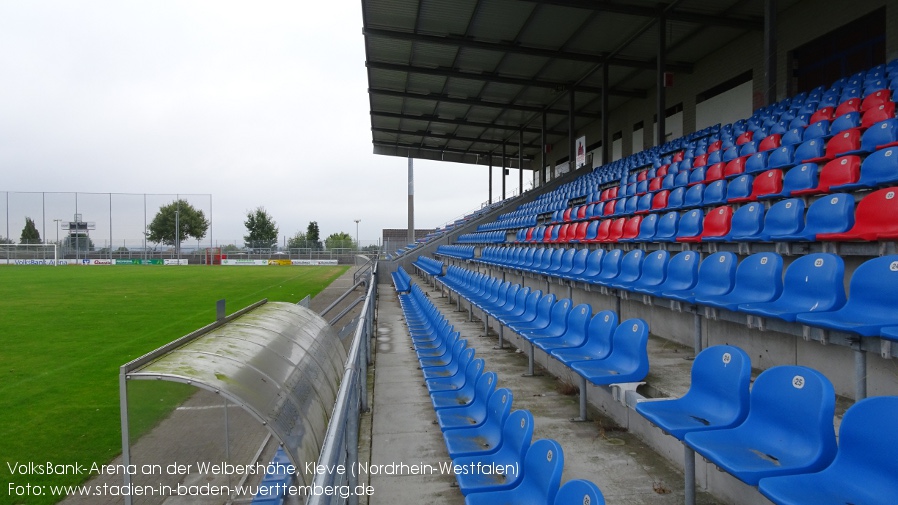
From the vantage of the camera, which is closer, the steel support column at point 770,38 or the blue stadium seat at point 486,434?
the blue stadium seat at point 486,434

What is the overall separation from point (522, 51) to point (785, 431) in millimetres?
16585

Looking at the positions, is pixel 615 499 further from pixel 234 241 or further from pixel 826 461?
pixel 234 241

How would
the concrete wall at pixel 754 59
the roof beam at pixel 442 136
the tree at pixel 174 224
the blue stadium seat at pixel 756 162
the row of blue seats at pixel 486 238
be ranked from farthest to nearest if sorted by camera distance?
the tree at pixel 174 224
the roof beam at pixel 442 136
the row of blue seats at pixel 486 238
the concrete wall at pixel 754 59
the blue stadium seat at pixel 756 162

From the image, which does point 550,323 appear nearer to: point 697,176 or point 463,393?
point 463,393

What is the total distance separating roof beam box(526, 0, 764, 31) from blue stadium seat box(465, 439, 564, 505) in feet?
43.5

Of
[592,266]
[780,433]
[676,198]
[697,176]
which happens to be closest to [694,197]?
[676,198]

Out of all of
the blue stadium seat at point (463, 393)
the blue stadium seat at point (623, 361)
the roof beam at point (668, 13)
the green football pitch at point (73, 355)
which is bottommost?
the green football pitch at point (73, 355)

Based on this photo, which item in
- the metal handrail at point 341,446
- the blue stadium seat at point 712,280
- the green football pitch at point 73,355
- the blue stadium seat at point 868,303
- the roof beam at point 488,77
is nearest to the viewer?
the metal handrail at point 341,446

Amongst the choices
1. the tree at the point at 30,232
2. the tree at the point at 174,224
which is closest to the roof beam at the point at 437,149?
the tree at the point at 174,224

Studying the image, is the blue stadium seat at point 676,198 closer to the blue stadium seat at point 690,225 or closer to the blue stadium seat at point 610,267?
the blue stadium seat at point 690,225

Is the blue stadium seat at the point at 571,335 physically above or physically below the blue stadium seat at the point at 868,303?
below

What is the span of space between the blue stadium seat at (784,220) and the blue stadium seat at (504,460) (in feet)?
10.5

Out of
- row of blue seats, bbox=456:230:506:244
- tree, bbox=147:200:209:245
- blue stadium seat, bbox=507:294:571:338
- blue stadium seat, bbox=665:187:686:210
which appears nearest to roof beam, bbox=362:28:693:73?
row of blue seats, bbox=456:230:506:244

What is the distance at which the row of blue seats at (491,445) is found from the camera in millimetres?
1986
